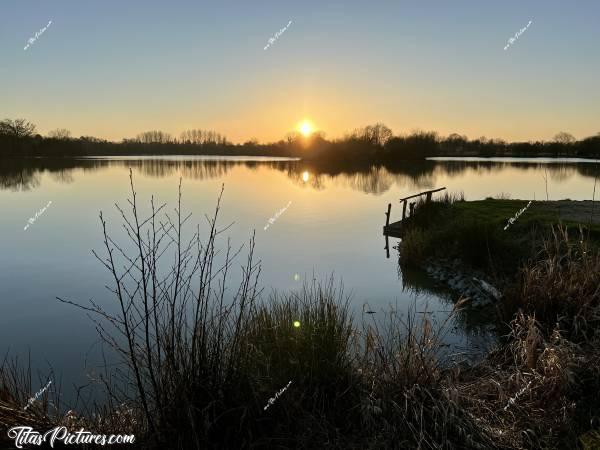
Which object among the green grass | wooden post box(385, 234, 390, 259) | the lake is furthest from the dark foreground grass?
wooden post box(385, 234, 390, 259)

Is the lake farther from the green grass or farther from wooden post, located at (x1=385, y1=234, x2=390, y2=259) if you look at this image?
the green grass

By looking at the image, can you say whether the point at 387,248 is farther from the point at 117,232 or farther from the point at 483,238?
the point at 117,232

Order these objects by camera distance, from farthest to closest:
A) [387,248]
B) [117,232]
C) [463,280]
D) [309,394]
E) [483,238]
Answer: [117,232]
[387,248]
[483,238]
[463,280]
[309,394]

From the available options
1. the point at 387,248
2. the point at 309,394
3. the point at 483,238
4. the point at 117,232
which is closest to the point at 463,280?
the point at 483,238

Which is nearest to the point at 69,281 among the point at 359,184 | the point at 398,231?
the point at 398,231

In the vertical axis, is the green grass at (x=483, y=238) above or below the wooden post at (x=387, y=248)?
above

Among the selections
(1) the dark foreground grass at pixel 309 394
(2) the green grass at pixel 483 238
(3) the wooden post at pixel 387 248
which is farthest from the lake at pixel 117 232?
(1) the dark foreground grass at pixel 309 394

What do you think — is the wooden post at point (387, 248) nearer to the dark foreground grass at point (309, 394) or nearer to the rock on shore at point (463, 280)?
the rock on shore at point (463, 280)

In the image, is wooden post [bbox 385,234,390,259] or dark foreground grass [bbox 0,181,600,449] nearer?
dark foreground grass [bbox 0,181,600,449]

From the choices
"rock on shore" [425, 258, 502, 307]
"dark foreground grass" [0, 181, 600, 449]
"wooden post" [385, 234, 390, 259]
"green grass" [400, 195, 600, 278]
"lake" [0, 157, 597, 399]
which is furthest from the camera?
"wooden post" [385, 234, 390, 259]

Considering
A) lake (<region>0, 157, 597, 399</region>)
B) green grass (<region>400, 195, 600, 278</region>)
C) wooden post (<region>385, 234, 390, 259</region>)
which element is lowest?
wooden post (<region>385, 234, 390, 259</region>)

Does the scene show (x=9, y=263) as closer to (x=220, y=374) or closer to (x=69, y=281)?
(x=69, y=281)

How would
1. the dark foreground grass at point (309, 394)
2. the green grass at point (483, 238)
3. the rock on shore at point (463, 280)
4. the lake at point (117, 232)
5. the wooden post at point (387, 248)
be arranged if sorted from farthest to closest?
the wooden post at point (387, 248) < the green grass at point (483, 238) < the rock on shore at point (463, 280) < the lake at point (117, 232) < the dark foreground grass at point (309, 394)

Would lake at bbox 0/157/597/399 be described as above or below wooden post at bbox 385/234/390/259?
above
